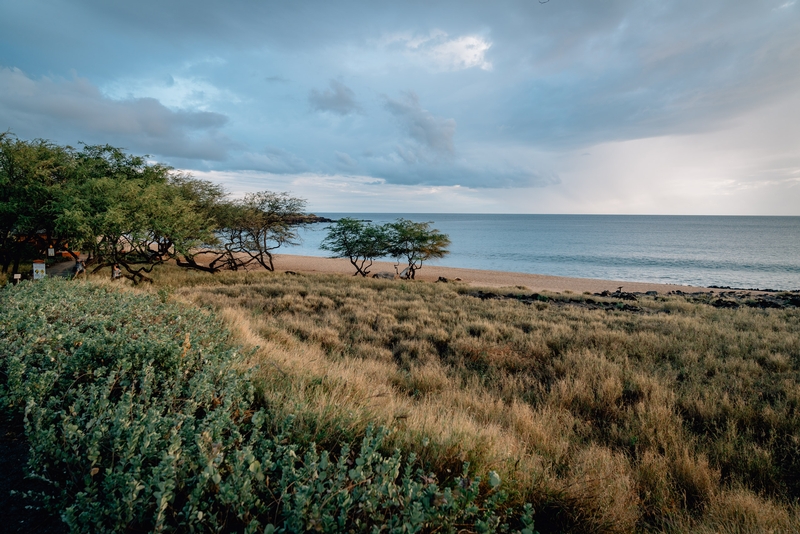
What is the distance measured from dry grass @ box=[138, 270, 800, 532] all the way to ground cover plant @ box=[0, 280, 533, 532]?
37 centimetres

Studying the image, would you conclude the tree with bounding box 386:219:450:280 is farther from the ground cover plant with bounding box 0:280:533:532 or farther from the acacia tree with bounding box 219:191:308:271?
the ground cover plant with bounding box 0:280:533:532

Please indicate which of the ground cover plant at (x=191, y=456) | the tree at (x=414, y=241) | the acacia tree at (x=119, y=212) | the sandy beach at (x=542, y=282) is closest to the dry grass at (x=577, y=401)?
the ground cover plant at (x=191, y=456)

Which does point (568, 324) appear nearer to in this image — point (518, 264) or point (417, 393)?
point (417, 393)

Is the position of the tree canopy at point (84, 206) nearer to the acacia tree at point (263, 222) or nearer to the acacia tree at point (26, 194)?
the acacia tree at point (26, 194)

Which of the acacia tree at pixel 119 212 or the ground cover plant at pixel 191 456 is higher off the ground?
the acacia tree at pixel 119 212

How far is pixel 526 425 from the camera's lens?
518 centimetres

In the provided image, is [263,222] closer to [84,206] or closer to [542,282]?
[84,206]

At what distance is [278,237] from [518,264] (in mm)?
36879

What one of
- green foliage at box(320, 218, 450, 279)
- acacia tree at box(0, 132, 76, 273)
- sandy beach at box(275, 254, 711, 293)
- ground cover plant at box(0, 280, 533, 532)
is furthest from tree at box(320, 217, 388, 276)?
ground cover plant at box(0, 280, 533, 532)

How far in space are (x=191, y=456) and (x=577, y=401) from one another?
625 cm

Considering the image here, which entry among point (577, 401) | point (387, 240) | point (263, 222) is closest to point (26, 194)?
point (263, 222)

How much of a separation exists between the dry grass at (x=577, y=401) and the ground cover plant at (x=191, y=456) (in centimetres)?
37

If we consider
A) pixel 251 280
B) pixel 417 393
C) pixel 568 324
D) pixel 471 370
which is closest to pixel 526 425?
pixel 417 393

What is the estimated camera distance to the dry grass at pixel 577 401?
338 cm
